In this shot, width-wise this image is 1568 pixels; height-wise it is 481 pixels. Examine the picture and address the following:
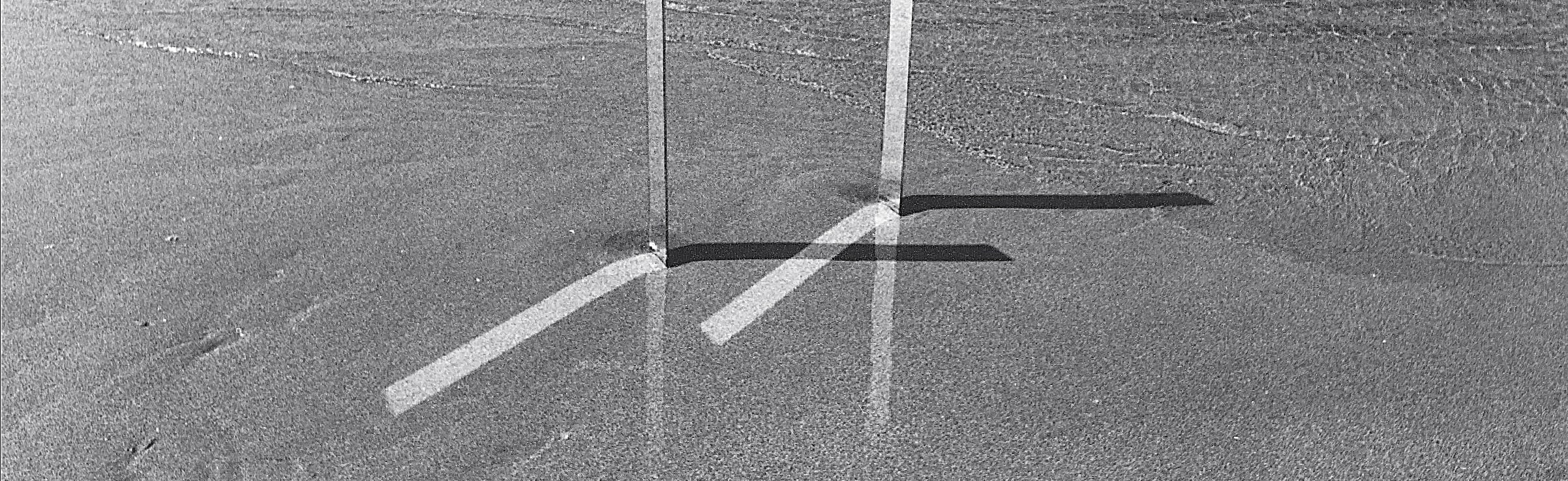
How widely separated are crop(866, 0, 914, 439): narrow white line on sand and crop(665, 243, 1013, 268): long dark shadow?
5 cm

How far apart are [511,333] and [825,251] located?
38.7 inches

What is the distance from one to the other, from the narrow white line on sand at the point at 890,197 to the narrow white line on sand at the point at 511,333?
654 mm

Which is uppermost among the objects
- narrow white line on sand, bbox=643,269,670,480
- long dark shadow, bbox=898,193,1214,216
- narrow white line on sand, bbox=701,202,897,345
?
long dark shadow, bbox=898,193,1214,216

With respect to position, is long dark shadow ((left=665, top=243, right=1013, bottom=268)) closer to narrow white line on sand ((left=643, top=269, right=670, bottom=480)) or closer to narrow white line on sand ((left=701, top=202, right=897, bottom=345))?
narrow white line on sand ((left=701, top=202, right=897, bottom=345))

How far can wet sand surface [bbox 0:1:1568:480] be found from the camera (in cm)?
300

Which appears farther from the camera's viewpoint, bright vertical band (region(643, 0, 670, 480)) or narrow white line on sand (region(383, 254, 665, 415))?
narrow white line on sand (region(383, 254, 665, 415))

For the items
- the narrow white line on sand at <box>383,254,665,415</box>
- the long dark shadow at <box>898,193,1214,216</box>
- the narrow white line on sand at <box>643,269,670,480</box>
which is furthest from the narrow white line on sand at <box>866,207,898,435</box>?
the narrow white line on sand at <box>383,254,665,415</box>

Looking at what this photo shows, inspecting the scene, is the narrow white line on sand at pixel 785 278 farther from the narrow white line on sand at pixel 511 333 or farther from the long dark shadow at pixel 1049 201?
the narrow white line on sand at pixel 511 333

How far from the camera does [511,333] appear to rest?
11.2ft

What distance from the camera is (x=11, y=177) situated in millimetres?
4367

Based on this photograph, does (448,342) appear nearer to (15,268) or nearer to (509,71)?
(15,268)

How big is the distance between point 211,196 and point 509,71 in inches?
56.6

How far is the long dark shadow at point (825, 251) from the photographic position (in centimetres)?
384

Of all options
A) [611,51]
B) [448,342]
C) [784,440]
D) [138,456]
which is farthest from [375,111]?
[784,440]
